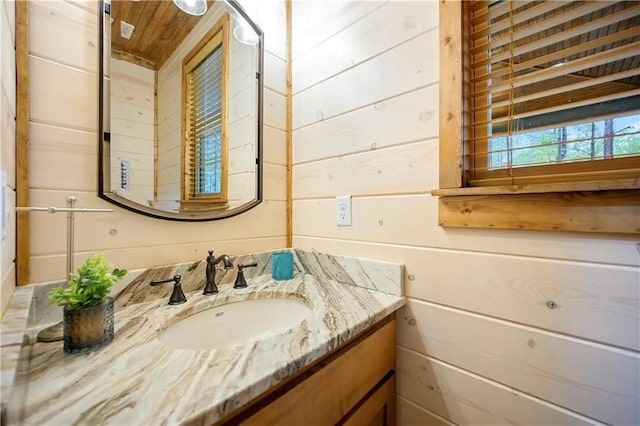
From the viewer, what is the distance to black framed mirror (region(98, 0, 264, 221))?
0.82 m

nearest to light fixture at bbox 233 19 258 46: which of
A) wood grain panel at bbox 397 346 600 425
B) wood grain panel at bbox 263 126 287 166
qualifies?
wood grain panel at bbox 263 126 287 166

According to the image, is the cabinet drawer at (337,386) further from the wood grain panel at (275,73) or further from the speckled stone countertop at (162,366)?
the wood grain panel at (275,73)

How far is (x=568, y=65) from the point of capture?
0.65m

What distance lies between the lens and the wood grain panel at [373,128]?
859 mm

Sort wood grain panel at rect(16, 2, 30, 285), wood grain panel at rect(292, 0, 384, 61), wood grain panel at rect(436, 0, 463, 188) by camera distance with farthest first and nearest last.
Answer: wood grain panel at rect(292, 0, 384, 61) → wood grain panel at rect(436, 0, 463, 188) → wood grain panel at rect(16, 2, 30, 285)

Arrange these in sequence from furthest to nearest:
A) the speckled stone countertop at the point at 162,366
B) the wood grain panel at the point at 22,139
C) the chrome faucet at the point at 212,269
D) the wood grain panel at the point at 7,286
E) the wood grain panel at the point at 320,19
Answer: the wood grain panel at the point at 320,19, the chrome faucet at the point at 212,269, the wood grain panel at the point at 22,139, the wood grain panel at the point at 7,286, the speckled stone countertop at the point at 162,366

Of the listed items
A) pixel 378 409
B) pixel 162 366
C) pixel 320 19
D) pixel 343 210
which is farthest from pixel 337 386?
pixel 320 19

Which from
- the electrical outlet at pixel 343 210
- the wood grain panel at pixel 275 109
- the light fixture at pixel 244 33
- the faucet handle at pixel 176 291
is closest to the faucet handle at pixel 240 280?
the faucet handle at pixel 176 291

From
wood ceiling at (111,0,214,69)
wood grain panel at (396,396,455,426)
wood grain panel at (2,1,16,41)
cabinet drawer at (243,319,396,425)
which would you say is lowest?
wood grain panel at (396,396,455,426)

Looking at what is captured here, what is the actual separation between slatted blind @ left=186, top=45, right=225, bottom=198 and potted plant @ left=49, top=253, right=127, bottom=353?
461mm

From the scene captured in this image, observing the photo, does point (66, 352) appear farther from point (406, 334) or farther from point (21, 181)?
point (406, 334)

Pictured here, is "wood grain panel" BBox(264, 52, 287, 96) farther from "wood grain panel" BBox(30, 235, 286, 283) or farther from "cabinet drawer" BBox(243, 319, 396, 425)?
"cabinet drawer" BBox(243, 319, 396, 425)

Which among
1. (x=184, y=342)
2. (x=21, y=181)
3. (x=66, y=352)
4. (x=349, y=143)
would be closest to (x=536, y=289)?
(x=349, y=143)

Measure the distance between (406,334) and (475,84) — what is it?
803 mm
